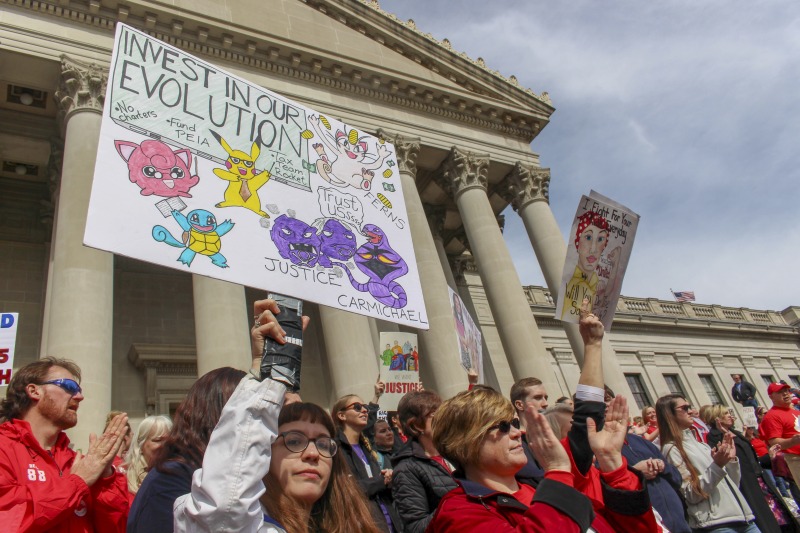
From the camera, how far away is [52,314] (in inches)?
388

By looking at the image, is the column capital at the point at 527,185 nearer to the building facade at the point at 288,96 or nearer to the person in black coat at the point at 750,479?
the building facade at the point at 288,96

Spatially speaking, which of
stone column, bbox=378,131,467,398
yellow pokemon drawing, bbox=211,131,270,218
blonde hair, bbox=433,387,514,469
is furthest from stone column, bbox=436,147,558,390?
blonde hair, bbox=433,387,514,469

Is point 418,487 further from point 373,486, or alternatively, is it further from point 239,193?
point 239,193

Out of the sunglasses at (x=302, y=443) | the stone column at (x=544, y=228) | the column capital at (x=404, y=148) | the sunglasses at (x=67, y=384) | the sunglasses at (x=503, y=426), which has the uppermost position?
the column capital at (x=404, y=148)

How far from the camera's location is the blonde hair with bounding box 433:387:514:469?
9.39 ft

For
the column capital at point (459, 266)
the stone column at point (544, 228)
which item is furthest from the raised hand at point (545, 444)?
the column capital at point (459, 266)

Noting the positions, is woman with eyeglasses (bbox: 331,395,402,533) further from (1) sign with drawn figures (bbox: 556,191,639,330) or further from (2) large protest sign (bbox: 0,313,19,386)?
(2) large protest sign (bbox: 0,313,19,386)

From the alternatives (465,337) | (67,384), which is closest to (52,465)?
(67,384)

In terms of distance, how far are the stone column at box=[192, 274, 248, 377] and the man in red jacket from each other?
22.8 feet

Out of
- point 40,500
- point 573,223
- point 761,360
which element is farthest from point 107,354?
point 761,360

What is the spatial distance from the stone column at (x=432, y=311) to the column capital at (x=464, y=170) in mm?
1792

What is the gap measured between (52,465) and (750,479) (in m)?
6.34

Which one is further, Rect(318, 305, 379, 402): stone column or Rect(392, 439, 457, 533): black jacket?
Rect(318, 305, 379, 402): stone column

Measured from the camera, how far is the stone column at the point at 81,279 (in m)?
9.30
